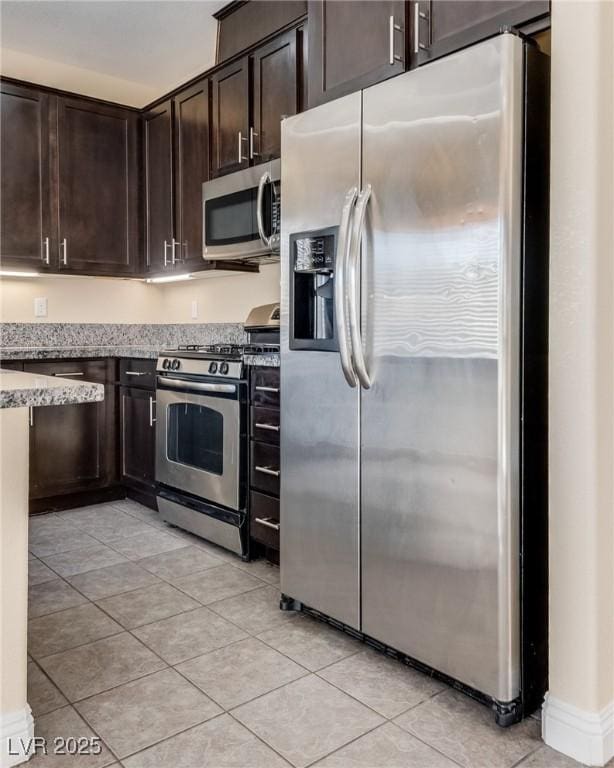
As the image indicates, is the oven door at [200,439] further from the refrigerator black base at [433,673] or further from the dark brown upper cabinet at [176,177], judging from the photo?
the dark brown upper cabinet at [176,177]

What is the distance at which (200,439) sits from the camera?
3225 millimetres

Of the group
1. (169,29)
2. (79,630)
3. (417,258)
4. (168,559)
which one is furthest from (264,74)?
(79,630)

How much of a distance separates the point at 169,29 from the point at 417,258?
8.99 ft

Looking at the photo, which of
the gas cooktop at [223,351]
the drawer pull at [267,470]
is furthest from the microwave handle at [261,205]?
the drawer pull at [267,470]

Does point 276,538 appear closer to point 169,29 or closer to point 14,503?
point 14,503

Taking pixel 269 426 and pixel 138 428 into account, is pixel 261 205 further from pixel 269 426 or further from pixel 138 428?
pixel 138 428

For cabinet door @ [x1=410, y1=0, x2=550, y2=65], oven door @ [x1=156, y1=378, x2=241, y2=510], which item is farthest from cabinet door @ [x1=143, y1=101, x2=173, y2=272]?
cabinet door @ [x1=410, y1=0, x2=550, y2=65]

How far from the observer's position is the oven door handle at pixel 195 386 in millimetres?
2988

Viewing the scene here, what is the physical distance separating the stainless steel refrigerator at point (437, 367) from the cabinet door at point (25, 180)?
7.44 feet

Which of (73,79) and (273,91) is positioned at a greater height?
(73,79)

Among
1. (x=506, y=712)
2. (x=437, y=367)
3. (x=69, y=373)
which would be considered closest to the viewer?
(x=506, y=712)

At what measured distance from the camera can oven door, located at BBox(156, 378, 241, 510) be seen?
2.98 meters

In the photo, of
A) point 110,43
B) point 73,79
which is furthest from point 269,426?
point 73,79

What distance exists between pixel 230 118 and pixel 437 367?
227cm
